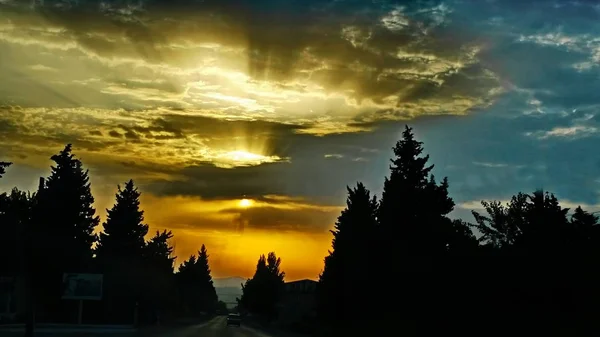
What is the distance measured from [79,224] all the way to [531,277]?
54226mm

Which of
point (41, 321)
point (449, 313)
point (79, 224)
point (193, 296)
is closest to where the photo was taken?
point (449, 313)

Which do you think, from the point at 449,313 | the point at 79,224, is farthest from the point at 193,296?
the point at 449,313

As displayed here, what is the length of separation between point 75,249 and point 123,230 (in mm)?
16149

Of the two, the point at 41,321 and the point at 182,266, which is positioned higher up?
the point at 182,266

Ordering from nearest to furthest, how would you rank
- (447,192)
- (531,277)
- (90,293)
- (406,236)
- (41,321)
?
(531,277)
(406,236)
(447,192)
(90,293)
(41,321)

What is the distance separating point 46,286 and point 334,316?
102 ft

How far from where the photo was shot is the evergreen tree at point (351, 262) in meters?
47.3

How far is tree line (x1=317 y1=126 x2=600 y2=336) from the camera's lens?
27.2 meters

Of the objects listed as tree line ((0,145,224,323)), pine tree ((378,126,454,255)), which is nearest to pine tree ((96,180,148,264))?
tree line ((0,145,224,323))

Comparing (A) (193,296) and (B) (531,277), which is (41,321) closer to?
(B) (531,277)

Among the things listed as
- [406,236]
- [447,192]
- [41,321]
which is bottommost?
[41,321]

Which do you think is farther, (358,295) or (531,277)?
(358,295)

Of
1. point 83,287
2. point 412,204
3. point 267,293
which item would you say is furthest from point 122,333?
point 267,293

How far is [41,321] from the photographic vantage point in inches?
2581
